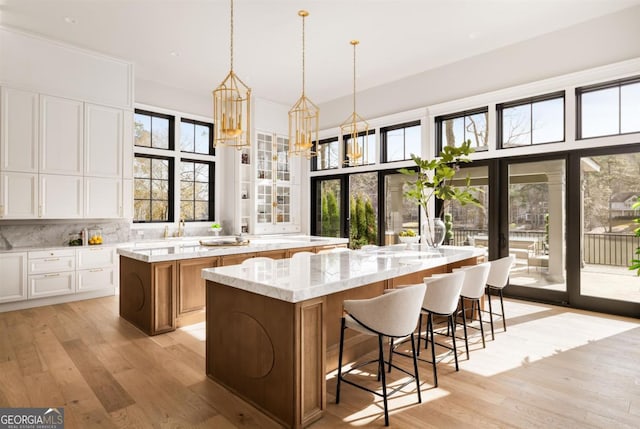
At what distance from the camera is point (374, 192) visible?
719cm

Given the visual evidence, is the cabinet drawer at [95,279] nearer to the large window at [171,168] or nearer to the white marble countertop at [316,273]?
the large window at [171,168]

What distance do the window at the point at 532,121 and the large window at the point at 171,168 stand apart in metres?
5.42

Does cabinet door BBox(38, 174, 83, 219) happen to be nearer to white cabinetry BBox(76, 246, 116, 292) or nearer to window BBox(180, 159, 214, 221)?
white cabinetry BBox(76, 246, 116, 292)

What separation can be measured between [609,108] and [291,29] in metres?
4.18

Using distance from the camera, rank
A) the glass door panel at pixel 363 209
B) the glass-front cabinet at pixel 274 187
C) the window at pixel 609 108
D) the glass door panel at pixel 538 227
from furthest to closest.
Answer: the glass-front cabinet at pixel 274 187 → the glass door panel at pixel 363 209 → the glass door panel at pixel 538 227 → the window at pixel 609 108

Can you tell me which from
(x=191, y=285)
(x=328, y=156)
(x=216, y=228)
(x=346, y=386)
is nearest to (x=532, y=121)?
(x=328, y=156)

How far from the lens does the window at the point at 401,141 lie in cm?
660

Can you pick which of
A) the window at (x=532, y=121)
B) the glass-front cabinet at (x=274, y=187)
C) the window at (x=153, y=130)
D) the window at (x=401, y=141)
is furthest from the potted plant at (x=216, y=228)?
the window at (x=532, y=121)

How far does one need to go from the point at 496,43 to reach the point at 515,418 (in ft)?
16.4

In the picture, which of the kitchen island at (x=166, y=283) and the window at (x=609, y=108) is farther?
the window at (x=609, y=108)

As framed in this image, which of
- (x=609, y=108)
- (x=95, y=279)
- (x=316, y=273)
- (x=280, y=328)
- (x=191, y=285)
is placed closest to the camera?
(x=280, y=328)

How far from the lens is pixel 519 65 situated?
5.32m

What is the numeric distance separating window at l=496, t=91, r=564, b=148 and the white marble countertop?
2812mm

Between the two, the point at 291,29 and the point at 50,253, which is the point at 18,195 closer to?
the point at 50,253
